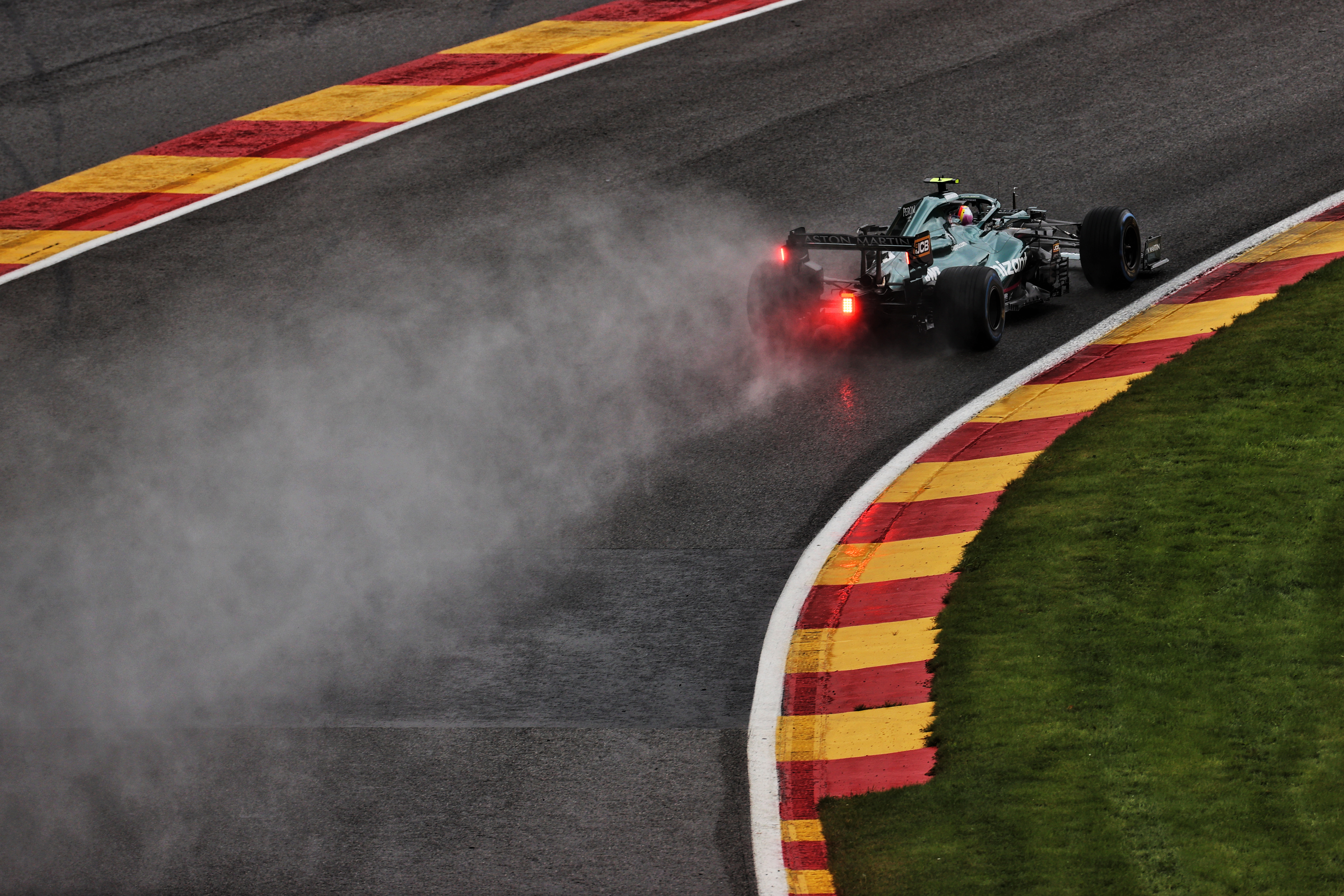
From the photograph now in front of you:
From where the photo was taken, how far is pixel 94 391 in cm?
1314

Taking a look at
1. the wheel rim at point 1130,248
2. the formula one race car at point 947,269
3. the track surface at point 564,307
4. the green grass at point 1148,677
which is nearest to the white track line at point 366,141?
the track surface at point 564,307

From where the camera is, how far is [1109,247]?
45.6 ft

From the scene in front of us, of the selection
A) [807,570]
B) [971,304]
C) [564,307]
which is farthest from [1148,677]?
[564,307]

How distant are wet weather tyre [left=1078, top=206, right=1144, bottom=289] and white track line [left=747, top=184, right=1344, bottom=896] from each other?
0.32m

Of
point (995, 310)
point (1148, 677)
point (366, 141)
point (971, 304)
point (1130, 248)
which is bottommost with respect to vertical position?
point (1148, 677)

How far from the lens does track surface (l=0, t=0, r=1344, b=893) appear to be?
7336mm

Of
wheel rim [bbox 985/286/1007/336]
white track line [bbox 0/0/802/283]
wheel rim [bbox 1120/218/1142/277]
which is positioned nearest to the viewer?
wheel rim [bbox 985/286/1007/336]

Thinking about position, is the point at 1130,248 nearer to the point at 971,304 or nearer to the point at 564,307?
the point at 971,304

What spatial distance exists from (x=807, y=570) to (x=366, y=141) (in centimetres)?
1107

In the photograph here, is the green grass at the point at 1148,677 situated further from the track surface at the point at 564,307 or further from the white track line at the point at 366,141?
the white track line at the point at 366,141

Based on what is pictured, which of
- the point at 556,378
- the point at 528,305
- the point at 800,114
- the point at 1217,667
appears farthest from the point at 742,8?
the point at 1217,667

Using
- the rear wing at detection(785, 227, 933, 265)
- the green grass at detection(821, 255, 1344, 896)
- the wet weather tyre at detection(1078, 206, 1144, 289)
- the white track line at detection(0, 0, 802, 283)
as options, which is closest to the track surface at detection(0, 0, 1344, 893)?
the white track line at detection(0, 0, 802, 283)

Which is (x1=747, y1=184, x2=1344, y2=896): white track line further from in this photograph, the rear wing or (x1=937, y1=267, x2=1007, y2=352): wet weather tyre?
the rear wing

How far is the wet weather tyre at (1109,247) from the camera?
13859mm
